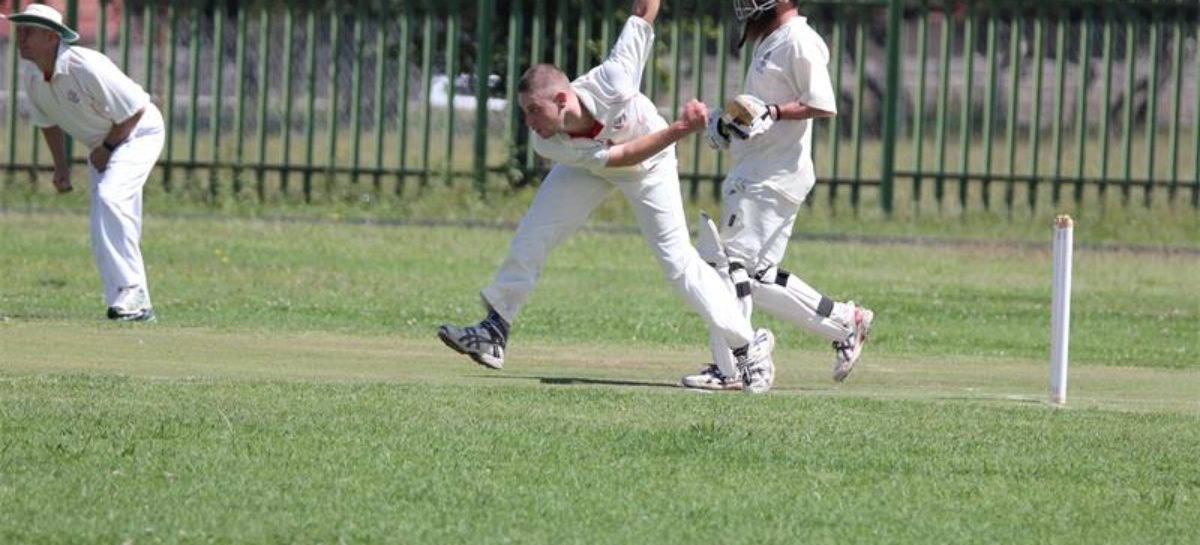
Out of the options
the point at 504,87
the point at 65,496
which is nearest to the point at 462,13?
the point at 504,87

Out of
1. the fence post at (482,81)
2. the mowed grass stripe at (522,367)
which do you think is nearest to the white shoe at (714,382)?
the mowed grass stripe at (522,367)

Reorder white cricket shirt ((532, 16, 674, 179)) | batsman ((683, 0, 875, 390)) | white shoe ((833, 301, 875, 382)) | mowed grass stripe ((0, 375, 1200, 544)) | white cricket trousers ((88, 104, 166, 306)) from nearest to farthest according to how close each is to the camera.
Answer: mowed grass stripe ((0, 375, 1200, 544)), white cricket shirt ((532, 16, 674, 179)), batsman ((683, 0, 875, 390)), white shoe ((833, 301, 875, 382)), white cricket trousers ((88, 104, 166, 306))

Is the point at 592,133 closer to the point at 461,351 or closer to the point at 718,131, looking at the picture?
the point at 718,131

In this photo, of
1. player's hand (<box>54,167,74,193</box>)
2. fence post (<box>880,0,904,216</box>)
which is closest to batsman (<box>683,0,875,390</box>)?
player's hand (<box>54,167,74,193</box>)

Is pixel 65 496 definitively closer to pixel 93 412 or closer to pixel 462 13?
pixel 93 412

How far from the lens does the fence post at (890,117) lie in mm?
23641

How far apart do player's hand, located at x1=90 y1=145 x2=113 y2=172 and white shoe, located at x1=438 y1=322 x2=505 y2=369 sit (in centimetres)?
323

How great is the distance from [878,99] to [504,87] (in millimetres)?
3962

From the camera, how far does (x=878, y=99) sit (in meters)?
Answer: 25.1

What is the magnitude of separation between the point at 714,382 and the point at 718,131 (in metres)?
1.16

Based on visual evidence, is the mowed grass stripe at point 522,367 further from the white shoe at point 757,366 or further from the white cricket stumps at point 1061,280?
the white cricket stumps at point 1061,280

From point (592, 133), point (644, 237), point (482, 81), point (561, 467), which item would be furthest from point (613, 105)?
point (482, 81)

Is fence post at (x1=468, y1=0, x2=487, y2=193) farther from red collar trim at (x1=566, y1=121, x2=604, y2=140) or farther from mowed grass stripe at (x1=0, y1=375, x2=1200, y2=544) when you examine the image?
→ mowed grass stripe at (x1=0, y1=375, x2=1200, y2=544)

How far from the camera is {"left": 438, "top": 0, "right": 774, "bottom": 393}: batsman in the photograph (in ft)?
32.7
